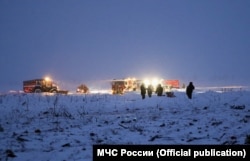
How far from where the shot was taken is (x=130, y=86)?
60.3 m

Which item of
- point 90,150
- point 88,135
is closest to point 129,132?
point 88,135

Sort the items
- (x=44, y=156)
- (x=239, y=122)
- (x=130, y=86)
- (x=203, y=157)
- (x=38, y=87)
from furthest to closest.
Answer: (x=130, y=86) → (x=38, y=87) → (x=239, y=122) → (x=44, y=156) → (x=203, y=157)

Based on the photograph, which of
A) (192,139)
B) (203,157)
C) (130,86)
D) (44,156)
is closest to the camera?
(203,157)

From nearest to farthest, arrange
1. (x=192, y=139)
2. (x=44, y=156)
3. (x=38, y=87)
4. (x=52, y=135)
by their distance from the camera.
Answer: (x=44, y=156), (x=192, y=139), (x=52, y=135), (x=38, y=87)

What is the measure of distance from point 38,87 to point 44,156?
43177 mm

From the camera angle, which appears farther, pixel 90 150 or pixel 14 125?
pixel 14 125

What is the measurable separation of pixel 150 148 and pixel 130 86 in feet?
172

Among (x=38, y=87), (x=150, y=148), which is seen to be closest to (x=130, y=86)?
(x=38, y=87)

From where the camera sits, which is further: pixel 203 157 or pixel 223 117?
pixel 223 117

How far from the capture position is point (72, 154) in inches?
398

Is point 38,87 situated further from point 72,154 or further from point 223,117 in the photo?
point 72,154

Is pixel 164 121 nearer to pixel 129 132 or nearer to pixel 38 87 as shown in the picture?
pixel 129 132

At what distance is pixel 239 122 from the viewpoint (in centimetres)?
1477

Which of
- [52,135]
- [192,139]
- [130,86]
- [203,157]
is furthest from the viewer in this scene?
[130,86]
